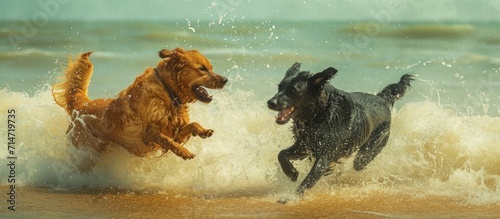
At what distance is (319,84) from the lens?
6117mm

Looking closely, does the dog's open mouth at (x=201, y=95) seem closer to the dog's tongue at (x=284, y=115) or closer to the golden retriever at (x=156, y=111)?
the golden retriever at (x=156, y=111)

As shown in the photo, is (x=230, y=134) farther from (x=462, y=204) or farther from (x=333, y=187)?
(x=462, y=204)

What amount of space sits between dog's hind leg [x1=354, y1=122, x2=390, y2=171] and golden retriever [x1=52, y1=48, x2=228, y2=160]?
5.56 feet

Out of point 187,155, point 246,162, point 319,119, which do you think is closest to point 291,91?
point 319,119

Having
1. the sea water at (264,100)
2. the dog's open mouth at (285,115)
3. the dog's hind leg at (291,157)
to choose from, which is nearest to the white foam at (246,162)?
the sea water at (264,100)

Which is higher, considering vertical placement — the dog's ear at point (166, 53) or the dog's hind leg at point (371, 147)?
the dog's ear at point (166, 53)

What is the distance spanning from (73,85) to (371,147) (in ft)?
9.66

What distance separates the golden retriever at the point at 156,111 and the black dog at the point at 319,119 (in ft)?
2.01

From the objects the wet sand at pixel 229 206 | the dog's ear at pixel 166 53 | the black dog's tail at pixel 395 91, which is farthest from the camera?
the black dog's tail at pixel 395 91

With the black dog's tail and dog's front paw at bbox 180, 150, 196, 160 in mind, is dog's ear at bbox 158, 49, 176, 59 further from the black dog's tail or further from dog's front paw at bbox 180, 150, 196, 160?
the black dog's tail

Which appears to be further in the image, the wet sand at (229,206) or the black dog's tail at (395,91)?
the black dog's tail at (395,91)

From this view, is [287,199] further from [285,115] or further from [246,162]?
[246,162]

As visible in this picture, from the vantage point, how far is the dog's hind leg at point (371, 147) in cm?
709

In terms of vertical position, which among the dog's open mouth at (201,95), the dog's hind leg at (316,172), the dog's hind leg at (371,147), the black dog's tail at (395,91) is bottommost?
the dog's hind leg at (316,172)
